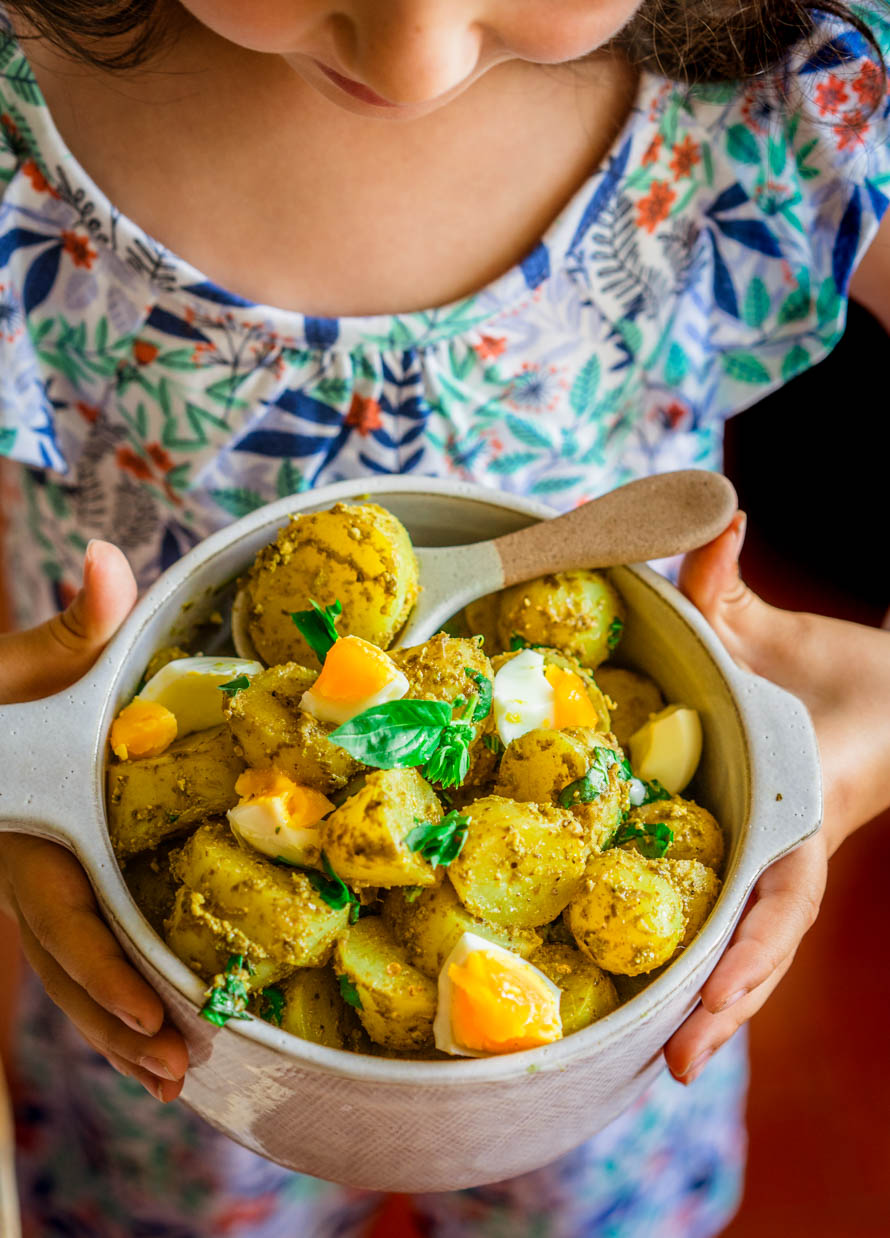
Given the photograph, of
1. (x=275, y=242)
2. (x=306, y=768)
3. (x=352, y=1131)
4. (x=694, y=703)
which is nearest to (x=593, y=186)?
(x=275, y=242)

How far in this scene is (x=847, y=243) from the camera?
2.75ft

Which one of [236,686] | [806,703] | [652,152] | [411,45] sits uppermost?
[411,45]

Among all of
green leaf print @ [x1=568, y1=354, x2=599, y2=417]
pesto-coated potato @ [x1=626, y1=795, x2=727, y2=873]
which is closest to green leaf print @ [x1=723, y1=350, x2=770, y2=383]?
green leaf print @ [x1=568, y1=354, x2=599, y2=417]

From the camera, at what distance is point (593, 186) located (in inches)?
31.9

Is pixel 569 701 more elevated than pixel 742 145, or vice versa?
pixel 742 145

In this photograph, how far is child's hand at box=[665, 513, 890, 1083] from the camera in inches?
25.2

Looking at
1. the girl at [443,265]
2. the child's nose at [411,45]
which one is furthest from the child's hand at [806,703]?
the child's nose at [411,45]

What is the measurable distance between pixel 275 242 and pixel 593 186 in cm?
23

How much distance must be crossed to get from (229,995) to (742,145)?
0.70m

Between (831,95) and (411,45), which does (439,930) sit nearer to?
(411,45)

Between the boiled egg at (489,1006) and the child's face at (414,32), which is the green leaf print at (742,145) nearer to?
→ the child's face at (414,32)

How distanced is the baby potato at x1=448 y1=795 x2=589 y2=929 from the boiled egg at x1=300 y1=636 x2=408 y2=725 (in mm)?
69

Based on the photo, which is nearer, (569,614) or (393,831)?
(393,831)

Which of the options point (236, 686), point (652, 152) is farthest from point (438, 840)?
point (652, 152)
